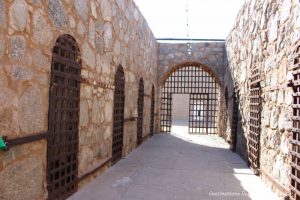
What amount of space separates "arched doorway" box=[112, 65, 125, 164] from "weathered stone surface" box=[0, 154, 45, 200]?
7.86 ft

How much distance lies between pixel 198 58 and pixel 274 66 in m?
6.75

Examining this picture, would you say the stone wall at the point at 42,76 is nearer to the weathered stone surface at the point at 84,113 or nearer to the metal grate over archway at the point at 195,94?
the weathered stone surface at the point at 84,113

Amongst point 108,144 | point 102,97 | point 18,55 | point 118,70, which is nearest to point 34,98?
point 18,55

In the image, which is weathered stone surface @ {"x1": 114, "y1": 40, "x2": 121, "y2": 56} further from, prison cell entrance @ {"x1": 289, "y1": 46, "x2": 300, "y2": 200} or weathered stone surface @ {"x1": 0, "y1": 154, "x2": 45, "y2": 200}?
prison cell entrance @ {"x1": 289, "y1": 46, "x2": 300, "y2": 200}

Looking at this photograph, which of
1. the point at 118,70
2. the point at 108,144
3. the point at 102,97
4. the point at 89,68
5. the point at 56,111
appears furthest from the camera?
the point at 118,70

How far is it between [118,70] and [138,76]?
6.04 feet

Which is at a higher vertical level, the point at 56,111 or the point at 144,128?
the point at 56,111

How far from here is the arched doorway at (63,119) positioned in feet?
9.32

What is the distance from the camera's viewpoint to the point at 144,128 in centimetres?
831

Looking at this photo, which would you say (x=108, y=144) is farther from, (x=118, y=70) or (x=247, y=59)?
(x=247, y=59)

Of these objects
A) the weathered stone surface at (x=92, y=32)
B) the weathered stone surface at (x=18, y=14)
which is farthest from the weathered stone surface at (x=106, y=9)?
the weathered stone surface at (x=18, y=14)

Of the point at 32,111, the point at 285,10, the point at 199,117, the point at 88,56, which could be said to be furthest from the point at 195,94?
the point at 32,111

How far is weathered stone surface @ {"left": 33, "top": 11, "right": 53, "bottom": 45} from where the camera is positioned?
8.28 feet

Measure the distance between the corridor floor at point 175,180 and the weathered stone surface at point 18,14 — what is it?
1977 mm
